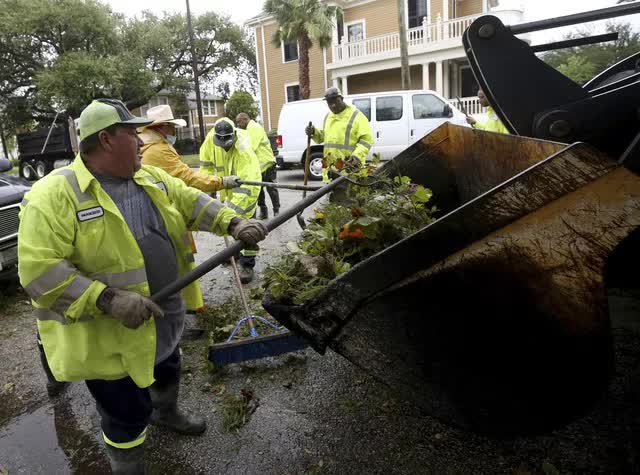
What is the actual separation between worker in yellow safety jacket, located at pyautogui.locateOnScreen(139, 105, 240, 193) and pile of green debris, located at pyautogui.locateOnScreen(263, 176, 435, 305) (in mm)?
1756

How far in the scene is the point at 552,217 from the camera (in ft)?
4.94

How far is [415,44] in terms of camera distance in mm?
20016

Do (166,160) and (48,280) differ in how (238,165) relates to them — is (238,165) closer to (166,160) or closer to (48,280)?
(166,160)

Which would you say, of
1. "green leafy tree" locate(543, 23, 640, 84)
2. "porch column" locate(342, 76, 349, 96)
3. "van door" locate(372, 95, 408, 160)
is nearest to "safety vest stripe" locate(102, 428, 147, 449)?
"green leafy tree" locate(543, 23, 640, 84)

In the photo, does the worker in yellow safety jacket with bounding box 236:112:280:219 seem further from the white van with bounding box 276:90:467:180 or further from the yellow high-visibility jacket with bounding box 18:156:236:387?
the yellow high-visibility jacket with bounding box 18:156:236:387

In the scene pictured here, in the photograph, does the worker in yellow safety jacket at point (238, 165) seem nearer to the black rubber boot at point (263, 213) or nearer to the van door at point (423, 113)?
the black rubber boot at point (263, 213)

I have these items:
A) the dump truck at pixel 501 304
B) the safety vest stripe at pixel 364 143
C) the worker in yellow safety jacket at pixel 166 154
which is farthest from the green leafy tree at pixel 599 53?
the worker in yellow safety jacket at pixel 166 154

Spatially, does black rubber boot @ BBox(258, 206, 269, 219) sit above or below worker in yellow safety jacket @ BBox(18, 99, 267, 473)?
below

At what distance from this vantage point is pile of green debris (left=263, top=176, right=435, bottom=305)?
1.95 metres

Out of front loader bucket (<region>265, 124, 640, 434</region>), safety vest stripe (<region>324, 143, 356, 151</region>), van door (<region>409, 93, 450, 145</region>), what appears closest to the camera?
front loader bucket (<region>265, 124, 640, 434</region>)

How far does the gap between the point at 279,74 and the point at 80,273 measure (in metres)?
25.9

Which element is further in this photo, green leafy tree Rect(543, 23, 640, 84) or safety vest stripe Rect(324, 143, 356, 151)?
safety vest stripe Rect(324, 143, 356, 151)

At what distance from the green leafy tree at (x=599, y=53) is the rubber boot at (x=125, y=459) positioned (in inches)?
135

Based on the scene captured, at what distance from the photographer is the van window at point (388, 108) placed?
11.6 meters
